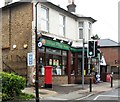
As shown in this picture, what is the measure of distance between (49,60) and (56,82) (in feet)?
6.28

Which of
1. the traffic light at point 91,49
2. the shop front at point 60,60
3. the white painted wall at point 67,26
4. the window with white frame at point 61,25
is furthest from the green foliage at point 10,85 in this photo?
the window with white frame at point 61,25

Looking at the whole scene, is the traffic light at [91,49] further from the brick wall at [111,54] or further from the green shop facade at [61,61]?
the brick wall at [111,54]

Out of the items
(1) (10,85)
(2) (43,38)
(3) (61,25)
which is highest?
(3) (61,25)

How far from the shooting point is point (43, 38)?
23.4 m

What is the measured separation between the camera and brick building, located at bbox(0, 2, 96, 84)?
23125mm

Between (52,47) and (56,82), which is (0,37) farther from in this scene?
(56,82)

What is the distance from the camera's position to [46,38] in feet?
78.1

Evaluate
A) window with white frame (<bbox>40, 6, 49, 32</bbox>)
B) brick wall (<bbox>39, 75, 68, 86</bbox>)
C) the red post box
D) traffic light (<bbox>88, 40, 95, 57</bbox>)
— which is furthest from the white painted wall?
traffic light (<bbox>88, 40, 95, 57</bbox>)

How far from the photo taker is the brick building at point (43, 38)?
2312 centimetres

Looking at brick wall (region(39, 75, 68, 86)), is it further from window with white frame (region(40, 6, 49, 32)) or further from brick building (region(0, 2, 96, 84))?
window with white frame (region(40, 6, 49, 32))

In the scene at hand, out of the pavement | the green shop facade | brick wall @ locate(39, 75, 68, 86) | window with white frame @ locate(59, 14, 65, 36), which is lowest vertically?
the pavement

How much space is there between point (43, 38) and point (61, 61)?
171 inches

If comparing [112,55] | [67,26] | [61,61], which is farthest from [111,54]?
[61,61]

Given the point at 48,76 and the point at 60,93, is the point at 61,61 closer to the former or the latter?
the point at 48,76
